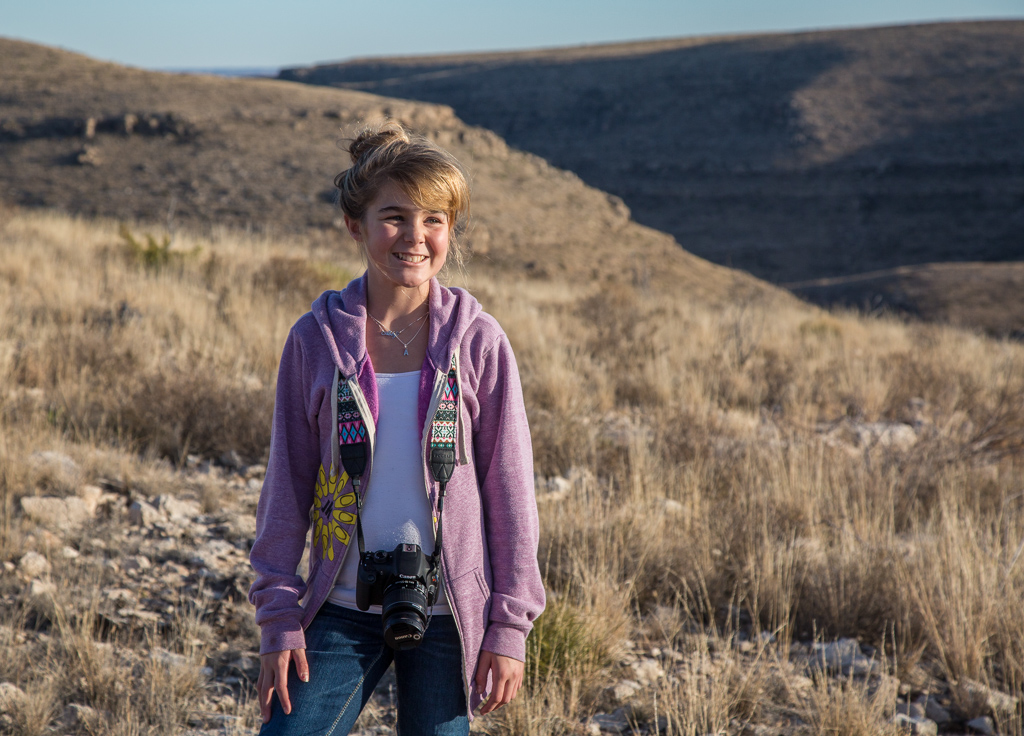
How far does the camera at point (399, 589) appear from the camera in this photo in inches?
59.2

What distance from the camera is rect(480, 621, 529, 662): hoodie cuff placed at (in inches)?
63.9

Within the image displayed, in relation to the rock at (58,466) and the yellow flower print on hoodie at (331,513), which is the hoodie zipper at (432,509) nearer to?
the yellow flower print on hoodie at (331,513)

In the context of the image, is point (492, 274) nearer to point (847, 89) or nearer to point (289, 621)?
point (289, 621)

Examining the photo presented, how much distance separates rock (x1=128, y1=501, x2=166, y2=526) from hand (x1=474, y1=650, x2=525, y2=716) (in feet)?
8.43

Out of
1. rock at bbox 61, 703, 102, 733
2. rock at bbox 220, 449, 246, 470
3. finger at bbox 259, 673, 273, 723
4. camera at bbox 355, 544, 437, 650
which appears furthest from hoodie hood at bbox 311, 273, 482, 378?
rock at bbox 220, 449, 246, 470

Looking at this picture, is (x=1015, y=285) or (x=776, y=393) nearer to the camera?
(x=776, y=393)

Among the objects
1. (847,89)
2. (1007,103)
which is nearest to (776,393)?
(1007,103)

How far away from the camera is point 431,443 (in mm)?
1615

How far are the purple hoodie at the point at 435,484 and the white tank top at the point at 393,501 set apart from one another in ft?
0.09

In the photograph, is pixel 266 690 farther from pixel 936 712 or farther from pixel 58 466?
pixel 58 466

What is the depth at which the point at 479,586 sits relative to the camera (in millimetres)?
1666

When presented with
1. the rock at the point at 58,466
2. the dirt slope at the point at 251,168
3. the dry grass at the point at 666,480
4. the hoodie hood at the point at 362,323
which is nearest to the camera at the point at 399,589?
the hoodie hood at the point at 362,323

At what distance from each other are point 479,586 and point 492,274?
15.4 meters

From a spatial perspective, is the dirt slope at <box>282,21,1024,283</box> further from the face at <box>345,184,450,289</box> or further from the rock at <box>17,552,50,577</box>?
the face at <box>345,184,450,289</box>
